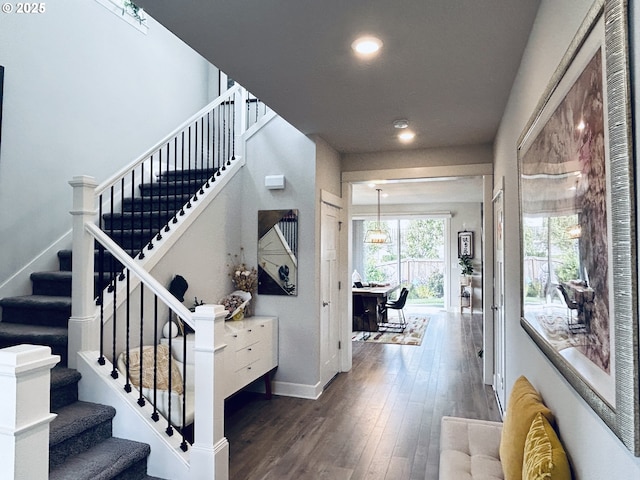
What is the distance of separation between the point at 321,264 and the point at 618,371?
11.8 ft

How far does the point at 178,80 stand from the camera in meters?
5.45

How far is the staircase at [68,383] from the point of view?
7.32ft

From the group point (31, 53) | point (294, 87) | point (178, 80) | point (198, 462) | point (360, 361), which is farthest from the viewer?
point (360, 361)

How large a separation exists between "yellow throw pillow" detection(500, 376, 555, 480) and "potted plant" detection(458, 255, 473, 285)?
8.74m

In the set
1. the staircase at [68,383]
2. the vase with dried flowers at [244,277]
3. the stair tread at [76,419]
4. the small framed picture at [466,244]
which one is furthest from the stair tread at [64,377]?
the small framed picture at [466,244]

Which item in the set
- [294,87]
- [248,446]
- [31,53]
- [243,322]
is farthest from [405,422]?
[31,53]

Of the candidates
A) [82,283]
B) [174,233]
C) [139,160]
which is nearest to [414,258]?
[174,233]

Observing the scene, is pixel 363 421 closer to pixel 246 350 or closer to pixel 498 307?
pixel 246 350

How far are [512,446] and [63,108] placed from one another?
427 centimetres

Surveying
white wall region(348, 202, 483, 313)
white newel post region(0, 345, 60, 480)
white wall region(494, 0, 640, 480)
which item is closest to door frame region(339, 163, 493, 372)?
white wall region(494, 0, 640, 480)

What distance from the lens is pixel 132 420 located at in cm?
254

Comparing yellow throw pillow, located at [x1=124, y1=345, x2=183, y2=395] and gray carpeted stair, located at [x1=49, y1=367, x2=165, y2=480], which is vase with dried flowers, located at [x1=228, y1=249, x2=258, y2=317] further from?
gray carpeted stair, located at [x1=49, y1=367, x2=165, y2=480]

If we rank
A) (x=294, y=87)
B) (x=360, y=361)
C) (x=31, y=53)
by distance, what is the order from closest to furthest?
(x=294, y=87) < (x=31, y=53) < (x=360, y=361)

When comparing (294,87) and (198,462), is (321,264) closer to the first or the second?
(294,87)
